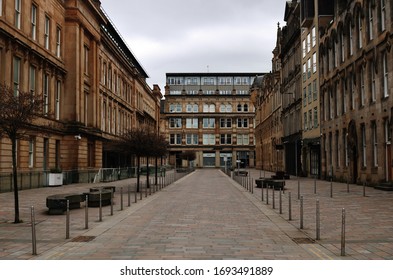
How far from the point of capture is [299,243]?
1009 centimetres

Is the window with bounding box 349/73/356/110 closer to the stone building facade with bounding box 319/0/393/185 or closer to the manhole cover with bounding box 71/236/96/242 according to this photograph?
the stone building facade with bounding box 319/0/393/185

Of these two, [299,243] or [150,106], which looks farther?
[150,106]

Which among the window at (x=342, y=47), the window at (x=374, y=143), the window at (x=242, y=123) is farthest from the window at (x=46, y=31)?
the window at (x=242, y=123)

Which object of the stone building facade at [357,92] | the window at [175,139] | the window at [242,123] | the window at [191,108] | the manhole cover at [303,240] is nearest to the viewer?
the manhole cover at [303,240]

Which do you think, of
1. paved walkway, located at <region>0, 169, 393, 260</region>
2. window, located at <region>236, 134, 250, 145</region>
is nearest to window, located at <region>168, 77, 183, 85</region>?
window, located at <region>236, 134, 250, 145</region>

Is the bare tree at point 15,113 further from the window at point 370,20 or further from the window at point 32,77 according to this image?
the window at point 370,20

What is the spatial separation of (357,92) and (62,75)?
2292cm

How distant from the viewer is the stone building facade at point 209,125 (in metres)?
113

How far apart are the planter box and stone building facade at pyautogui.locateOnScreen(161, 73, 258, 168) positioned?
78826 millimetres

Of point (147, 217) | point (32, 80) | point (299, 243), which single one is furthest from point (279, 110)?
point (299, 243)

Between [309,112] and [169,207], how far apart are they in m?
30.3

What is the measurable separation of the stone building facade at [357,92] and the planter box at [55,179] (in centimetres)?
1953

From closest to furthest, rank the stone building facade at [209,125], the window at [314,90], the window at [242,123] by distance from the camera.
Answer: the window at [314,90], the stone building facade at [209,125], the window at [242,123]

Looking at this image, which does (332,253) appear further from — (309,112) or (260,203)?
(309,112)
